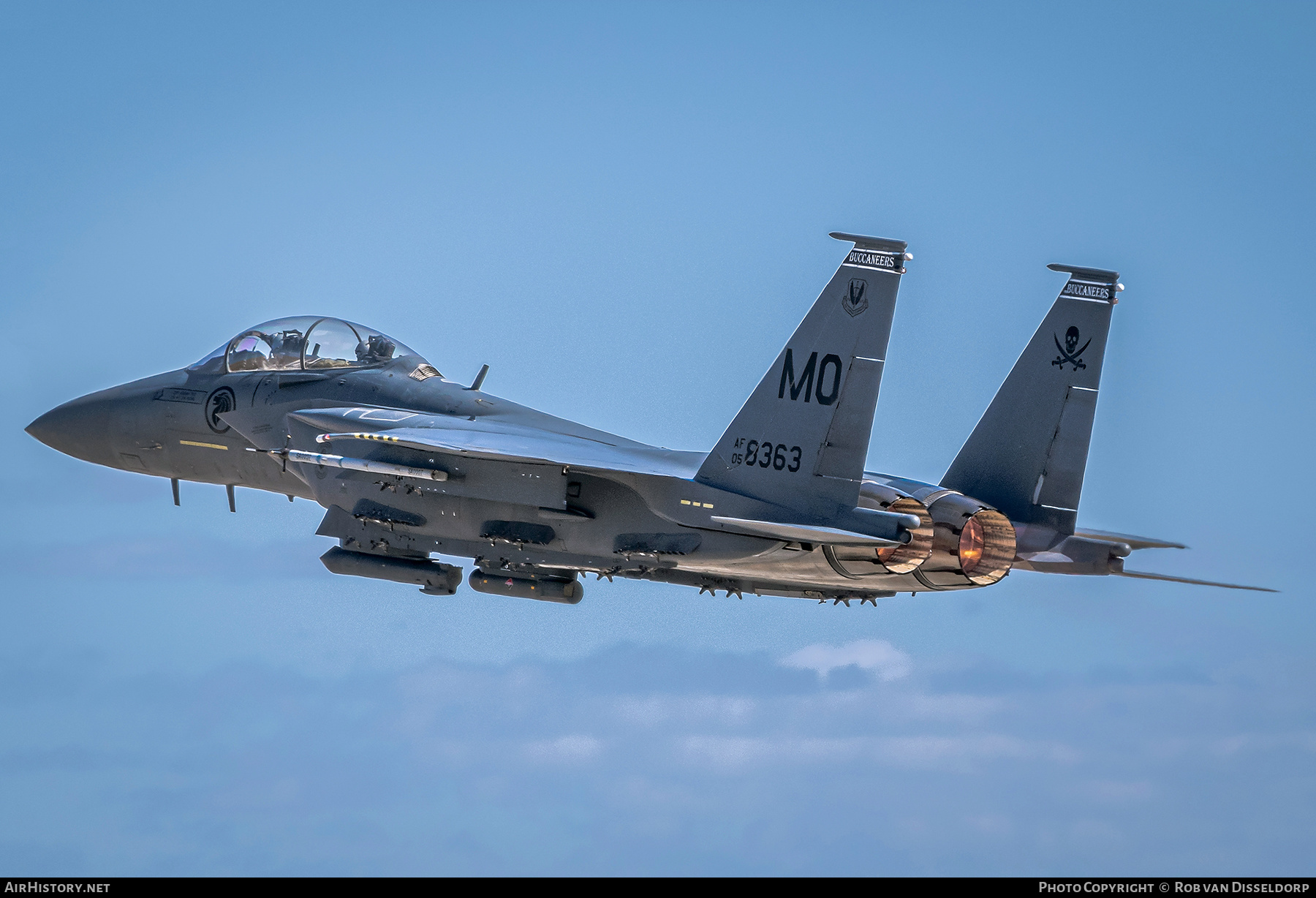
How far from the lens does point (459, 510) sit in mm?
16875

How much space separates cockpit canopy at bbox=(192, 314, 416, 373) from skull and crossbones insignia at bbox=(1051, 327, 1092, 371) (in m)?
7.51

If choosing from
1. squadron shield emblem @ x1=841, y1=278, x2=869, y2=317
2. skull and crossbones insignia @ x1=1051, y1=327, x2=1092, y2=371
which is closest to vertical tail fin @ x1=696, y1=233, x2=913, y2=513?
squadron shield emblem @ x1=841, y1=278, x2=869, y2=317

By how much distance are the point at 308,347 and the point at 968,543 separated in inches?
316

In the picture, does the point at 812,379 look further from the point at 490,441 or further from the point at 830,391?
the point at 490,441

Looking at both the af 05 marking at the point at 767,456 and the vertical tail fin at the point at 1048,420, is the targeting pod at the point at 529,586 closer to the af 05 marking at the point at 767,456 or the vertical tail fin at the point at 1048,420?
the af 05 marking at the point at 767,456

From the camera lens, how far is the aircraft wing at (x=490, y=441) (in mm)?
15797

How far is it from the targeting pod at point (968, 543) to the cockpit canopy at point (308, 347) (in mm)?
6709

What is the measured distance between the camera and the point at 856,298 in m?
14.8

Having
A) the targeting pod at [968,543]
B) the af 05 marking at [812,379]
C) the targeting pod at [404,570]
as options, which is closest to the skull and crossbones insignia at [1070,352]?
the targeting pod at [968,543]

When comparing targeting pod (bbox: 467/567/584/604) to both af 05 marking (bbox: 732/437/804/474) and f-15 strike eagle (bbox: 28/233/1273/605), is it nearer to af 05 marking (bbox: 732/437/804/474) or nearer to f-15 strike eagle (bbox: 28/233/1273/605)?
f-15 strike eagle (bbox: 28/233/1273/605)

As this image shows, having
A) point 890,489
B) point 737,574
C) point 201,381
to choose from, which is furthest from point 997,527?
point 201,381

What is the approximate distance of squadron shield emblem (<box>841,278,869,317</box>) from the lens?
1471cm

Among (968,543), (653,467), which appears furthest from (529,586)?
(968,543)
